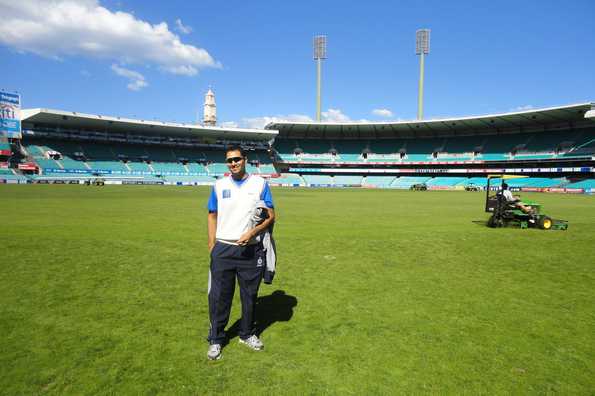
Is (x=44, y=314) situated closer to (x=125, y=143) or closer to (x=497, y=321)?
(x=497, y=321)

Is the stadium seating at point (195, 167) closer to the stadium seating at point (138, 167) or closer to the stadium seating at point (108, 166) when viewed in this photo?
the stadium seating at point (138, 167)

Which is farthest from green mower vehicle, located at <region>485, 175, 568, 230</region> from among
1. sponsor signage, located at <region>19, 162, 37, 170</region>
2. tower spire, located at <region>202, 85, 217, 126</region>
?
tower spire, located at <region>202, 85, 217, 126</region>

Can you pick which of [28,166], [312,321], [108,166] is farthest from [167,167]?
[312,321]

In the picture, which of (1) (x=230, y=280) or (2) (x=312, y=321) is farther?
(2) (x=312, y=321)

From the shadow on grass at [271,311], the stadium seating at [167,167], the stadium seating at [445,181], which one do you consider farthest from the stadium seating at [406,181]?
the shadow on grass at [271,311]

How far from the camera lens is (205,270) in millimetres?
6871

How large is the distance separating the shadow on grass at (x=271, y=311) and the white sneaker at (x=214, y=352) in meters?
0.43

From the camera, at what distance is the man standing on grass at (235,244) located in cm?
381

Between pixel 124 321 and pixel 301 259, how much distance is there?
13.8 ft

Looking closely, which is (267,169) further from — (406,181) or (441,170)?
(441,170)

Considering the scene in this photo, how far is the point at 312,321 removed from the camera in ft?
14.9

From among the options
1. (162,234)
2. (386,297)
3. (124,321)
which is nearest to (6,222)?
(162,234)

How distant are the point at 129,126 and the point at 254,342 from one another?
75395 millimetres

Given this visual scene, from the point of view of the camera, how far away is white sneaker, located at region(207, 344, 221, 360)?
360 centimetres
